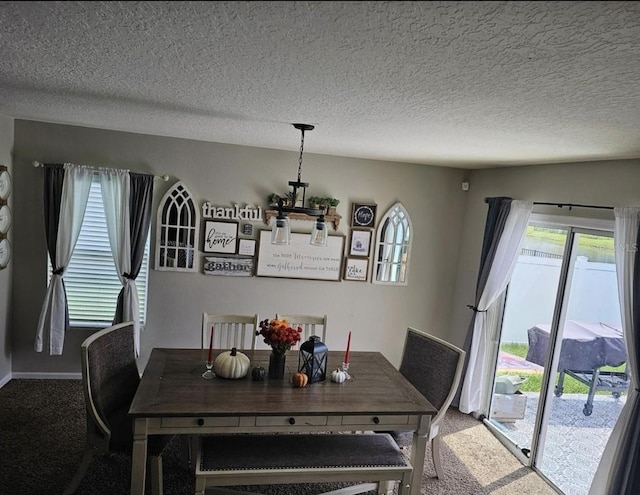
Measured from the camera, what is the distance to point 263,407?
8.34ft

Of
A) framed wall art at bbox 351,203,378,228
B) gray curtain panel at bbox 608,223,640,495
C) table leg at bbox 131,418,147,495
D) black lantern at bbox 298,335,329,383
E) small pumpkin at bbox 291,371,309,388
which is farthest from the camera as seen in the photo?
framed wall art at bbox 351,203,378,228

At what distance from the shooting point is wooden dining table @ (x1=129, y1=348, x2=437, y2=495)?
7.98 feet

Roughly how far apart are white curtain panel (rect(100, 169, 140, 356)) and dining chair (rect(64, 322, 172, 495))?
44.8 inches

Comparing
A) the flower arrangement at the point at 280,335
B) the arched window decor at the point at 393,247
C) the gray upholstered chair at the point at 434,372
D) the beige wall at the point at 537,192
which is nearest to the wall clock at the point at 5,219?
the flower arrangement at the point at 280,335

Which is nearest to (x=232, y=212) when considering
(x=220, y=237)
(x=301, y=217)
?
(x=220, y=237)

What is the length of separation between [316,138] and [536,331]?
2371 mm

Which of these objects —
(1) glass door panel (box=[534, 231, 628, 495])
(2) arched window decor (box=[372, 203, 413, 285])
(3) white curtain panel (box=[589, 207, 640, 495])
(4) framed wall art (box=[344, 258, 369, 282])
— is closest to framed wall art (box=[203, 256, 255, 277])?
(4) framed wall art (box=[344, 258, 369, 282])

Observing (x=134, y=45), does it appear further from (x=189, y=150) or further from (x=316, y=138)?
(x=189, y=150)

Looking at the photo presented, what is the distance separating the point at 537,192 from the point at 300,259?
220cm

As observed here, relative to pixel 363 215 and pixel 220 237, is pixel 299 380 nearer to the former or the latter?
pixel 220 237

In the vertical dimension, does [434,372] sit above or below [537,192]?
below

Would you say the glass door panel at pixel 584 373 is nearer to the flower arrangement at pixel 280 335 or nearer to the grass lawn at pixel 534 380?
the grass lawn at pixel 534 380

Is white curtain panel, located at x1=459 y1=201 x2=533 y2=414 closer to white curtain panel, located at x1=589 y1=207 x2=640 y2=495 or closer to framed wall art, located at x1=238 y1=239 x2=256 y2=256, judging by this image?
white curtain panel, located at x1=589 y1=207 x2=640 y2=495

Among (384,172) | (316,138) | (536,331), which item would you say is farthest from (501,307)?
(316,138)
